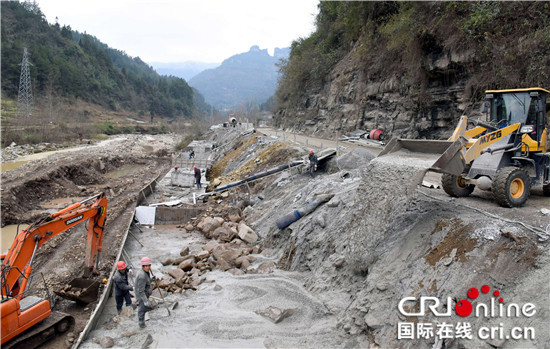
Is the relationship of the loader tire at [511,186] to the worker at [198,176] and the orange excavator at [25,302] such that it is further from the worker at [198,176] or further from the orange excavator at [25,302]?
the worker at [198,176]

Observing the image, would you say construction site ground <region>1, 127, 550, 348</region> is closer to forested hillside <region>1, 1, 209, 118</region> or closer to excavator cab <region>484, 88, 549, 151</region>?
excavator cab <region>484, 88, 549, 151</region>

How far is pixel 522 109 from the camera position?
7.61m

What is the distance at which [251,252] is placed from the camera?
10805mm

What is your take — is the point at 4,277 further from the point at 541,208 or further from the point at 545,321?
the point at 541,208

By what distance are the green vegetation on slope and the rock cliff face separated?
25 cm

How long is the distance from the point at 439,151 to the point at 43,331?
898cm

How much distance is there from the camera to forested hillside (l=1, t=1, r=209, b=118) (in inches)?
2908

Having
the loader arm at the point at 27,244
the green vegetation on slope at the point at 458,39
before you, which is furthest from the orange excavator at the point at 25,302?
the green vegetation on slope at the point at 458,39

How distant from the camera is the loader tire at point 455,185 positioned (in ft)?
24.5

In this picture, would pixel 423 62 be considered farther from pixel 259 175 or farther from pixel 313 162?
pixel 259 175

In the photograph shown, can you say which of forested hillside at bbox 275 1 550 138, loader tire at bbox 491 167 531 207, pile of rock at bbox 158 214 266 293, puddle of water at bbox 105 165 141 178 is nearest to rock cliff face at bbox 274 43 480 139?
forested hillside at bbox 275 1 550 138

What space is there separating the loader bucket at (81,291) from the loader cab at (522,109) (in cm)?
1091

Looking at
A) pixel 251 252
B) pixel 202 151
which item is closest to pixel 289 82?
pixel 202 151

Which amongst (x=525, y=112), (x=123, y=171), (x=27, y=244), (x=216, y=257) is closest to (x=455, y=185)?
(x=525, y=112)
